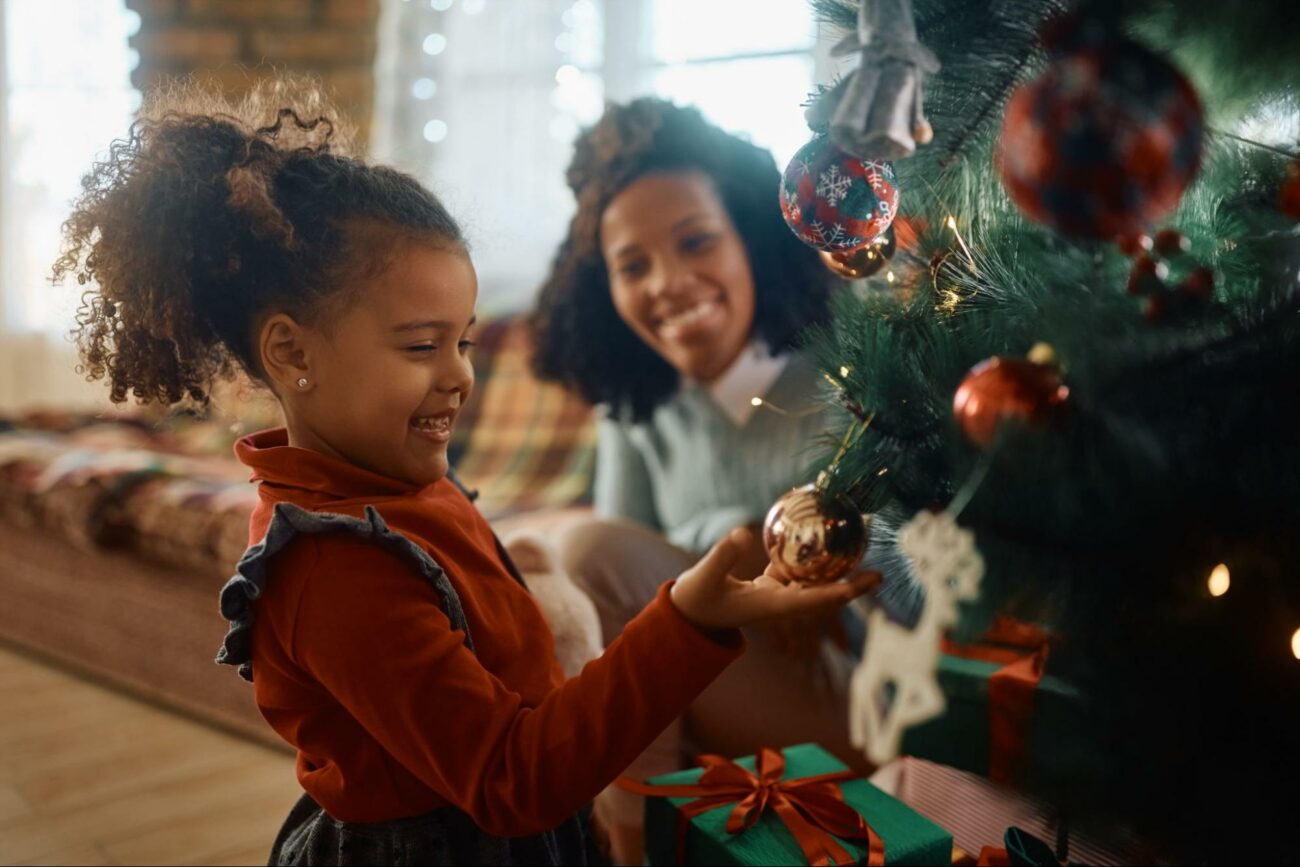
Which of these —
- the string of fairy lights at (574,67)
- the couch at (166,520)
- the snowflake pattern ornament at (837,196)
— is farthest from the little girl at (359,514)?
the string of fairy lights at (574,67)

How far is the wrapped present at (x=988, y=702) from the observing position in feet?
2.74

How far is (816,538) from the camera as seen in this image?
60cm

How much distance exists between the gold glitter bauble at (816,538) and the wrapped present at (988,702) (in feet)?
0.83

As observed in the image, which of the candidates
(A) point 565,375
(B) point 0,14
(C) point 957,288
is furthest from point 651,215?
(B) point 0,14

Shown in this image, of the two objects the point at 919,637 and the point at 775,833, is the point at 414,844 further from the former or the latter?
the point at 919,637

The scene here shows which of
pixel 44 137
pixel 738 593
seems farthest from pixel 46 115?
pixel 738 593

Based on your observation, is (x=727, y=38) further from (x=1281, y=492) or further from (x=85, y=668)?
(x=1281, y=492)

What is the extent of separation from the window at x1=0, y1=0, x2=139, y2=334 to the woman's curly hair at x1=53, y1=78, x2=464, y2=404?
9.04ft

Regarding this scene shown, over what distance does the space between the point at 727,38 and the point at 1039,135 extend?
238 centimetres

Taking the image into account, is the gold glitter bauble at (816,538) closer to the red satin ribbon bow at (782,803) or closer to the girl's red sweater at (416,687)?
the girl's red sweater at (416,687)

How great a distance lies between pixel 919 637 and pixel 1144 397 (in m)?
0.16

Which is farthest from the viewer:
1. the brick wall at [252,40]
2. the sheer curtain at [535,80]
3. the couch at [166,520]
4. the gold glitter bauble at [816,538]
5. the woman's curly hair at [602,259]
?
the brick wall at [252,40]

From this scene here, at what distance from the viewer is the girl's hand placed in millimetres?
625

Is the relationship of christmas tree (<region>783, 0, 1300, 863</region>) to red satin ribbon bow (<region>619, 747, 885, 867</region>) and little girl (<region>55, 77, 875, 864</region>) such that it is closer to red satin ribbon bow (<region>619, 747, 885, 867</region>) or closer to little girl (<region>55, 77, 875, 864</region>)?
little girl (<region>55, 77, 875, 864</region>)
